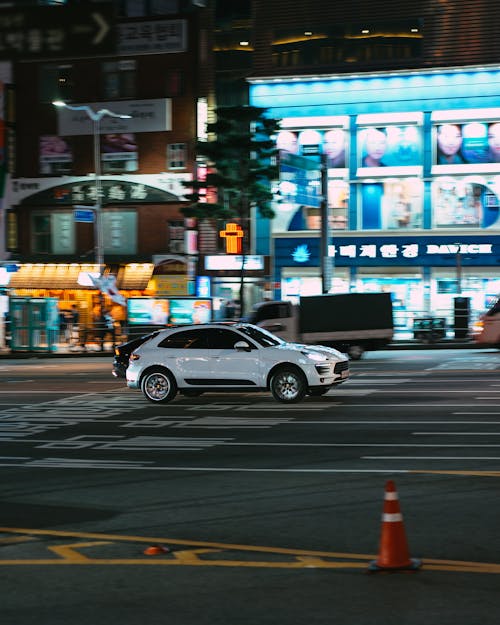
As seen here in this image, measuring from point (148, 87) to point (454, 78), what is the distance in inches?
632

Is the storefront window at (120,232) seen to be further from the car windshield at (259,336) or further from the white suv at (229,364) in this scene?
the car windshield at (259,336)

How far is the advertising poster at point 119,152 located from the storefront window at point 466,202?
16134 millimetres

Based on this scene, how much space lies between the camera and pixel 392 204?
5012 cm

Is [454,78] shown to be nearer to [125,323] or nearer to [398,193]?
[398,193]

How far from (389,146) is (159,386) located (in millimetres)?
30576

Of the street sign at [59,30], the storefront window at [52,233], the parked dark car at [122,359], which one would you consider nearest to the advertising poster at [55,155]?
the storefront window at [52,233]

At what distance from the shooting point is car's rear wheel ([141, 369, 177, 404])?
22.0m

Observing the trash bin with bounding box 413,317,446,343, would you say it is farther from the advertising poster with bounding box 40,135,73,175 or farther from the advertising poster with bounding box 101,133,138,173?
the advertising poster with bounding box 40,135,73,175

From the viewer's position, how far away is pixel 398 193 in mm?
50062

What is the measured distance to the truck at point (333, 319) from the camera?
3353cm

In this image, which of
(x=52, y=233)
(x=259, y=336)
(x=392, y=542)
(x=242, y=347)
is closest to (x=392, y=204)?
(x=52, y=233)

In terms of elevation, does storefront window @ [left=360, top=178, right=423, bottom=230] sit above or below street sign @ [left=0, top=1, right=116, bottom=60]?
above

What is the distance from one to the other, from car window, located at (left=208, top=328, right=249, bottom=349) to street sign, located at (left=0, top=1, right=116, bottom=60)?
37.9ft

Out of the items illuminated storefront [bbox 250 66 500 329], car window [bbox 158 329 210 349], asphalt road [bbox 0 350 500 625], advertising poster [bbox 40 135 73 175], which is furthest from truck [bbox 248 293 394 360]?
advertising poster [bbox 40 135 73 175]
